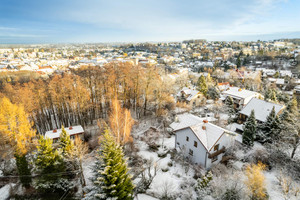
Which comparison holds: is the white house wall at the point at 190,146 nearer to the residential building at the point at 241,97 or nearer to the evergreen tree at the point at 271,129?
the evergreen tree at the point at 271,129

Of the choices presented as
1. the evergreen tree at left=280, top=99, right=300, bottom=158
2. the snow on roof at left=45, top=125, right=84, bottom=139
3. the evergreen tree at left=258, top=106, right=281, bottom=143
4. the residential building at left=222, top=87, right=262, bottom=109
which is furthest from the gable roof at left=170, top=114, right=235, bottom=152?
the residential building at left=222, top=87, right=262, bottom=109

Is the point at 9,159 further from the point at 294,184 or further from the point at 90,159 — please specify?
the point at 294,184

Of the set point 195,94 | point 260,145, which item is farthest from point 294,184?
point 195,94


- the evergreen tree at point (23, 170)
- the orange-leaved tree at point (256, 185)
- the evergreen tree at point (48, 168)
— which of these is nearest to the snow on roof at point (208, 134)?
the orange-leaved tree at point (256, 185)

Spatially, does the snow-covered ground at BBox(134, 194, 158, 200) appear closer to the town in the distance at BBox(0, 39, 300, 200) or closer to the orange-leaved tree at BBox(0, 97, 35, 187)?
the town in the distance at BBox(0, 39, 300, 200)

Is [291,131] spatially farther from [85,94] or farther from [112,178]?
[85,94]
